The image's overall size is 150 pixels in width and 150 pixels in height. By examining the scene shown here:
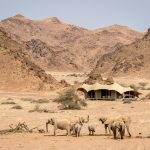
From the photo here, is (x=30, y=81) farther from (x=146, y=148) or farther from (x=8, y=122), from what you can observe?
(x=146, y=148)

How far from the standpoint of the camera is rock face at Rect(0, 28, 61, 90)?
197 feet

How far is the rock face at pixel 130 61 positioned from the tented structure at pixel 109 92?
1776 inches

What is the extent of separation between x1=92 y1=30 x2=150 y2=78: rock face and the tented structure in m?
45.1

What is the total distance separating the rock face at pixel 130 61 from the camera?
96.2m

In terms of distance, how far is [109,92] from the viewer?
46406 millimetres

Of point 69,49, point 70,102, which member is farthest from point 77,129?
point 69,49

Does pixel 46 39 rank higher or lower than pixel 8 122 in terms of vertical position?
higher

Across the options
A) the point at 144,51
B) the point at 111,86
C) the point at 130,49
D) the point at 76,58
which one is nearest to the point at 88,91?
the point at 111,86

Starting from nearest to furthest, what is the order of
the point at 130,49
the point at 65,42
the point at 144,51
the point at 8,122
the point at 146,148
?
1. the point at 146,148
2. the point at 8,122
3. the point at 144,51
4. the point at 130,49
5. the point at 65,42

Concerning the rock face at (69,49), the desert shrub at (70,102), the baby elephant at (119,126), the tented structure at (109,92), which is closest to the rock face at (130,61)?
the rock face at (69,49)

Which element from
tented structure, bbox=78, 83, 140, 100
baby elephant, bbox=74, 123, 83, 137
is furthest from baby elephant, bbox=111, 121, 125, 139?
tented structure, bbox=78, 83, 140, 100

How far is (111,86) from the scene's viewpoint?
4656 centimetres

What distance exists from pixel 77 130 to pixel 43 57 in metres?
130

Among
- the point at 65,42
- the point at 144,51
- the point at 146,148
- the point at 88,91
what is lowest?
the point at 146,148
